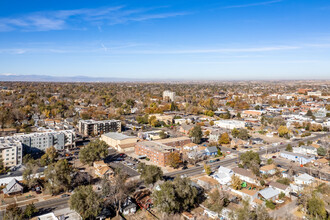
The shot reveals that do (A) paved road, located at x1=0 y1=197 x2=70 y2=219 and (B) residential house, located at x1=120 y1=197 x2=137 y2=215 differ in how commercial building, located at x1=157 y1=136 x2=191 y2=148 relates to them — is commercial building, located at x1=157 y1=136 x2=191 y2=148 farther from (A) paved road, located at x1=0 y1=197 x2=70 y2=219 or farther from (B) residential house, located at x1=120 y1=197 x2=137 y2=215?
(A) paved road, located at x1=0 y1=197 x2=70 y2=219

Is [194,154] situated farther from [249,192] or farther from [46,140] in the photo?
[46,140]

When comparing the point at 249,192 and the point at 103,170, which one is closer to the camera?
the point at 249,192

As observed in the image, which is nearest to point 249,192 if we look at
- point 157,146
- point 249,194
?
point 249,194

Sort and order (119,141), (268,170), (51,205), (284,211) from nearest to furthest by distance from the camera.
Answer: (284,211) < (51,205) < (268,170) < (119,141)

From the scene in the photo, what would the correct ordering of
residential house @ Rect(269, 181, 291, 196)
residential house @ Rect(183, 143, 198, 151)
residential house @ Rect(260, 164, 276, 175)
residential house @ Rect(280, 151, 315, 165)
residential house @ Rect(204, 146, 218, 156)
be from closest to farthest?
1. residential house @ Rect(269, 181, 291, 196)
2. residential house @ Rect(260, 164, 276, 175)
3. residential house @ Rect(280, 151, 315, 165)
4. residential house @ Rect(204, 146, 218, 156)
5. residential house @ Rect(183, 143, 198, 151)

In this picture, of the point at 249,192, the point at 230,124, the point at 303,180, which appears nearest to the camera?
the point at 249,192

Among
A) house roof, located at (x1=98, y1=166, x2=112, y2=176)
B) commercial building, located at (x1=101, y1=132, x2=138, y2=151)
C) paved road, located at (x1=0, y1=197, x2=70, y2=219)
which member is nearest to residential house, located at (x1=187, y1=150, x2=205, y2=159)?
commercial building, located at (x1=101, y1=132, x2=138, y2=151)
